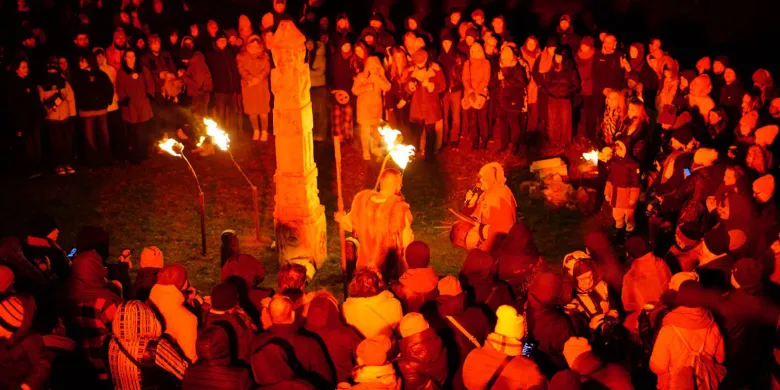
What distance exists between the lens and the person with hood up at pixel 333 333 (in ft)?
21.9

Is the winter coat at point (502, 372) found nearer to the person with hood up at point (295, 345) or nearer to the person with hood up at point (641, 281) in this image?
the person with hood up at point (295, 345)

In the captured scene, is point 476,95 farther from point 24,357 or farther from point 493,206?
point 24,357

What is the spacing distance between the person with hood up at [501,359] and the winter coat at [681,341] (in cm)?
111

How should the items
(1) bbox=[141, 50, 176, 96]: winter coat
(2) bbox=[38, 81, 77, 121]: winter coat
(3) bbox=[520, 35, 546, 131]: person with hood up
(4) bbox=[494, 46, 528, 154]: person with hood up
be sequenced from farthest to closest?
(1) bbox=[141, 50, 176, 96]: winter coat < (3) bbox=[520, 35, 546, 131]: person with hood up < (4) bbox=[494, 46, 528, 154]: person with hood up < (2) bbox=[38, 81, 77, 121]: winter coat

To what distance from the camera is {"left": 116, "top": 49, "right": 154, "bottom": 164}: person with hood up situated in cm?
1436

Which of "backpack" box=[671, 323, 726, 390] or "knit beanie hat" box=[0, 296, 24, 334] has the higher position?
"knit beanie hat" box=[0, 296, 24, 334]

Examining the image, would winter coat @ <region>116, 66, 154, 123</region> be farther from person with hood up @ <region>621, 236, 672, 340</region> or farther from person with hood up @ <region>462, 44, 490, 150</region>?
person with hood up @ <region>621, 236, 672, 340</region>

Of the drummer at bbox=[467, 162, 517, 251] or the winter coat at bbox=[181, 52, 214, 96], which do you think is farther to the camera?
the winter coat at bbox=[181, 52, 214, 96]

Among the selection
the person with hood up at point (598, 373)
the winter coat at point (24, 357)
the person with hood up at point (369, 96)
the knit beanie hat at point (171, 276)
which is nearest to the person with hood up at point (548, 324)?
the person with hood up at point (598, 373)

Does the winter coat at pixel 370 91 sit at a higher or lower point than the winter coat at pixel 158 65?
lower

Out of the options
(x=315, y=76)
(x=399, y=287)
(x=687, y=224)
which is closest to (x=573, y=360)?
(x=399, y=287)

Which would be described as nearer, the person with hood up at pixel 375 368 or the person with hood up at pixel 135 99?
the person with hood up at pixel 375 368

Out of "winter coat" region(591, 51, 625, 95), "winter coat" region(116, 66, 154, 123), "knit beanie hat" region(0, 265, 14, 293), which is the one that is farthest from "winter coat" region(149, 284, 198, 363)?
"winter coat" region(591, 51, 625, 95)

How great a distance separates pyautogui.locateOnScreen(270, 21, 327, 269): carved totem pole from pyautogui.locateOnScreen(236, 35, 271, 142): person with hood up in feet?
15.9
